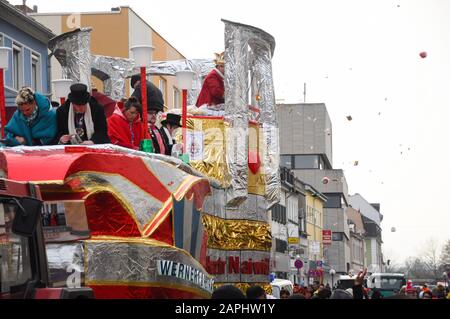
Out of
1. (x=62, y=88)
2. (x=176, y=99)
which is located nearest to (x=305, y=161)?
(x=176, y=99)

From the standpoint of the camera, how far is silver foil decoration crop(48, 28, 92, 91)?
675 inches

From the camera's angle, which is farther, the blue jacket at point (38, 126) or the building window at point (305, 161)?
the building window at point (305, 161)

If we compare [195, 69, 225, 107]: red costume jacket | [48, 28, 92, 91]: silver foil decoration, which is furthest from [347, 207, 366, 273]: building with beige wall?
[195, 69, 225, 107]: red costume jacket

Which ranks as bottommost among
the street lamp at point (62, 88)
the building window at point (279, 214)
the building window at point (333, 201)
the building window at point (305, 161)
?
the street lamp at point (62, 88)

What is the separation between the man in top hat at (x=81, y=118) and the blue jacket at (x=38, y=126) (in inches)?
3.4

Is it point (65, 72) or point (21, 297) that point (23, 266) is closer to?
point (21, 297)

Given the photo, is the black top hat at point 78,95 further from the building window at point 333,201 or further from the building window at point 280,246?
the building window at point 333,201

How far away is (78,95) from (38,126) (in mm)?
547

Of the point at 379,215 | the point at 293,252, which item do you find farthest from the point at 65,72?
the point at 379,215

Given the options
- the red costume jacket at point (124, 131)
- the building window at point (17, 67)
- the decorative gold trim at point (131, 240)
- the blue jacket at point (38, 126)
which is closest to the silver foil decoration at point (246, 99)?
the red costume jacket at point (124, 131)

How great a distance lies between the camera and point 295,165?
369 feet

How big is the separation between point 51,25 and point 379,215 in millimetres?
149586

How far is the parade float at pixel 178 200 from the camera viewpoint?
11.0 metres

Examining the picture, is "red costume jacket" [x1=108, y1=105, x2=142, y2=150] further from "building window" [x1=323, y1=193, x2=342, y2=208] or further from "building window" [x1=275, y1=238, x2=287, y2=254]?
"building window" [x1=323, y1=193, x2=342, y2=208]
